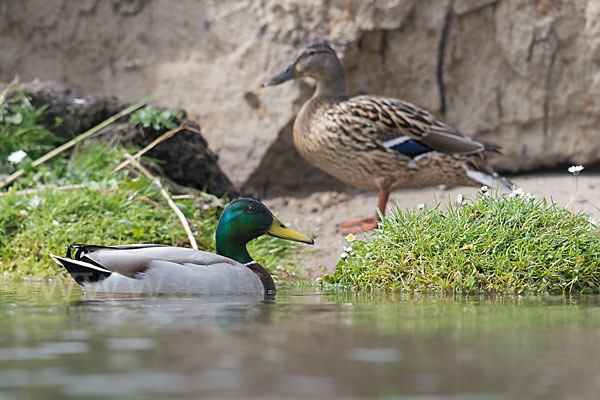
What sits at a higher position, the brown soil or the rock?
the rock

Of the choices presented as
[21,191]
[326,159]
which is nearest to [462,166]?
[326,159]

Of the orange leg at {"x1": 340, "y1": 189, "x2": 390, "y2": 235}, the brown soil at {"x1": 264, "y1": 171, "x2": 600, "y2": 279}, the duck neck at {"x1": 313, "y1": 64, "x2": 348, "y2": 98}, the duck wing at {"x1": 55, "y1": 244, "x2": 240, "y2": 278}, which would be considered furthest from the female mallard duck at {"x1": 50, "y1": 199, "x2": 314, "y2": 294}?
the duck neck at {"x1": 313, "y1": 64, "x2": 348, "y2": 98}

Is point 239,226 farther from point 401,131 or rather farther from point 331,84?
point 331,84

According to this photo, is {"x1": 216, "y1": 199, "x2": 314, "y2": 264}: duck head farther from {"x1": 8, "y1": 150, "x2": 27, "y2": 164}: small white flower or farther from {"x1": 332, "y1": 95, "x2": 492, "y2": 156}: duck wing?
{"x1": 8, "y1": 150, "x2": 27, "y2": 164}: small white flower

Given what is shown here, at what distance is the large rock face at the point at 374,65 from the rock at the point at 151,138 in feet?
4.58

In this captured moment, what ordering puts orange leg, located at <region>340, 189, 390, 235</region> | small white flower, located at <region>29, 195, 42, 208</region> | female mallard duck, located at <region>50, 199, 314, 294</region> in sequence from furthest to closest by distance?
1. orange leg, located at <region>340, 189, 390, 235</region>
2. small white flower, located at <region>29, 195, 42, 208</region>
3. female mallard duck, located at <region>50, 199, 314, 294</region>

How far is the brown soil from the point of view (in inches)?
280

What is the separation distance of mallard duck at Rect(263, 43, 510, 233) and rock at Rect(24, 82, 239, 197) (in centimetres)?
99

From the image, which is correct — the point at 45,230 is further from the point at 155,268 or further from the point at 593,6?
the point at 593,6

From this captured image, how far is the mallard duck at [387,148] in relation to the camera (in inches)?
279

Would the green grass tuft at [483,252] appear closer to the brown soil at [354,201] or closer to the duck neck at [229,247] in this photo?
the duck neck at [229,247]

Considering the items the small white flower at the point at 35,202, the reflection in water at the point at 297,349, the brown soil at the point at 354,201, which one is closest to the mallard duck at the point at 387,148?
Result: the brown soil at the point at 354,201

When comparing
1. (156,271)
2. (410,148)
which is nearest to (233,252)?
(156,271)

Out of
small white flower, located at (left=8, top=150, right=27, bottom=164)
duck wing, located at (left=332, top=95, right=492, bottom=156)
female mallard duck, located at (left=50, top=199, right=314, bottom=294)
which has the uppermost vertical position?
duck wing, located at (left=332, top=95, right=492, bottom=156)
